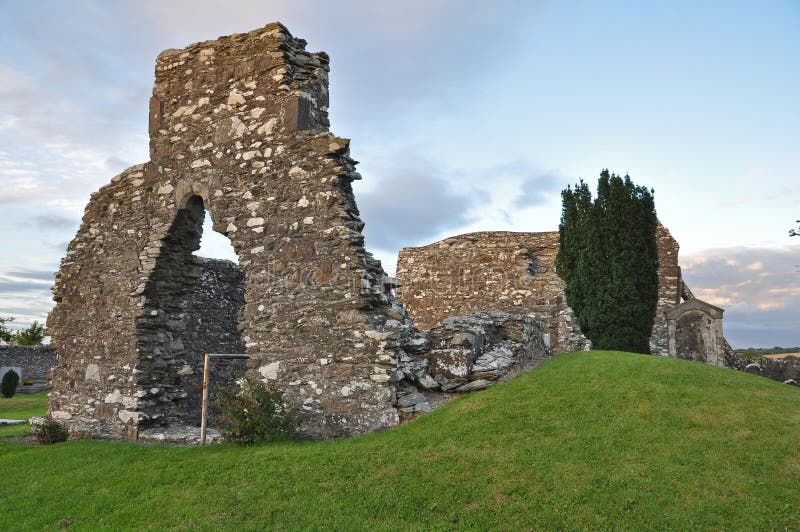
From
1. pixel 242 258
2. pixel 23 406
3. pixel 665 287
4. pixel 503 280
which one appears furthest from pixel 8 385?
pixel 665 287

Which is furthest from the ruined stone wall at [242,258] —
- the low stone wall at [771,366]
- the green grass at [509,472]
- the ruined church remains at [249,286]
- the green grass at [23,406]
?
the low stone wall at [771,366]

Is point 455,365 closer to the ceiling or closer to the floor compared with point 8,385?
closer to the ceiling

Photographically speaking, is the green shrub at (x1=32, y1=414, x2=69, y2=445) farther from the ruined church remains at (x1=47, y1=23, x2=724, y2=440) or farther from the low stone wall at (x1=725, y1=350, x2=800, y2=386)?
the low stone wall at (x1=725, y1=350, x2=800, y2=386)

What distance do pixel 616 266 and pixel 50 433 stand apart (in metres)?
13.2

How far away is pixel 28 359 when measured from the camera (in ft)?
104

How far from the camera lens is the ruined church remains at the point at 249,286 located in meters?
8.06

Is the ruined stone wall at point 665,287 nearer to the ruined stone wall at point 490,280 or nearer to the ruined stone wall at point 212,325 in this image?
the ruined stone wall at point 490,280

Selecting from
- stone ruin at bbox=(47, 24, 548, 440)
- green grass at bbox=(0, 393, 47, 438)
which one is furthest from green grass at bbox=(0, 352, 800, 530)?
green grass at bbox=(0, 393, 47, 438)

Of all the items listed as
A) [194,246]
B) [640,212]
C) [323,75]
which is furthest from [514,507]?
[640,212]

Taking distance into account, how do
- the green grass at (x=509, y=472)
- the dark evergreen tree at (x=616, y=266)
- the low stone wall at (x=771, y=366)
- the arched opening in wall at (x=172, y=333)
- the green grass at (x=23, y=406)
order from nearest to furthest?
the green grass at (x=509, y=472) < the arched opening in wall at (x=172, y=333) < the dark evergreen tree at (x=616, y=266) < the low stone wall at (x=771, y=366) < the green grass at (x=23, y=406)

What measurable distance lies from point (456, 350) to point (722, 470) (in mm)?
3779

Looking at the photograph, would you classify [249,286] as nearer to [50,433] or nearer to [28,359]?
[50,433]

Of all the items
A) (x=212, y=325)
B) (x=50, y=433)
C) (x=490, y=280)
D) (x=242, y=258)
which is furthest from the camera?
(x=490, y=280)

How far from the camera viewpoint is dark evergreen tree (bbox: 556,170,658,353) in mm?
14648
